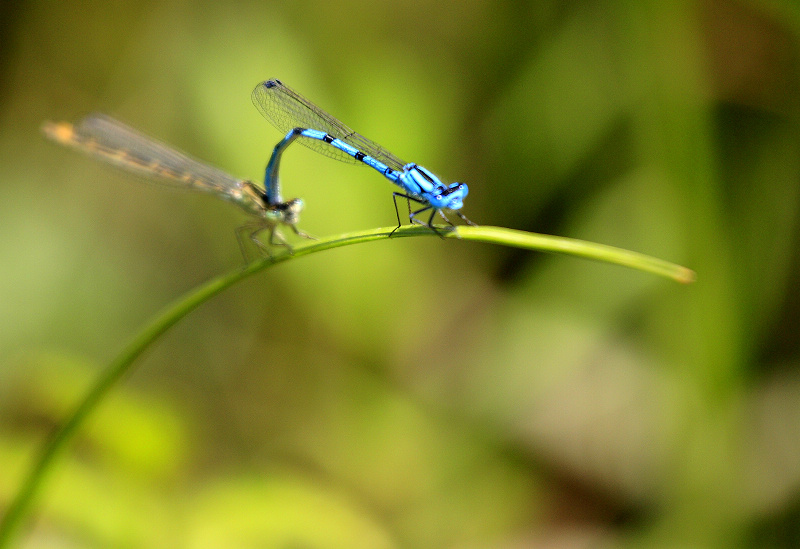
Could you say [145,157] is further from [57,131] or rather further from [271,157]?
[271,157]

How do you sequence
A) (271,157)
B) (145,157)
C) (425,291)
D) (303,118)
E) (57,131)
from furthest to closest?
(425,291)
(145,157)
(303,118)
(271,157)
(57,131)

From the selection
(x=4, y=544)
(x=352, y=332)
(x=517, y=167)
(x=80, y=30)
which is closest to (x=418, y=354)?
(x=352, y=332)

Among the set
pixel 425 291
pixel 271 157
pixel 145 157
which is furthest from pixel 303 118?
pixel 425 291

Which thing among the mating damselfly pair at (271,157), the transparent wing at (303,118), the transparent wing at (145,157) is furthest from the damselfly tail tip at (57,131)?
the transparent wing at (303,118)

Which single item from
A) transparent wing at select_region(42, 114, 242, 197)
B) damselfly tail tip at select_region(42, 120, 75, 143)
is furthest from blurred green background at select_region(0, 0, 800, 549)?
damselfly tail tip at select_region(42, 120, 75, 143)

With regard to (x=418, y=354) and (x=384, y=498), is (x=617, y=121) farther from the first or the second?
(x=384, y=498)

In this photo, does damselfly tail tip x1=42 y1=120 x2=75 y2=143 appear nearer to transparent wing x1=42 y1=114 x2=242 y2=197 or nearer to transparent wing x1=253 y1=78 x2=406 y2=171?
transparent wing x1=42 y1=114 x2=242 y2=197
